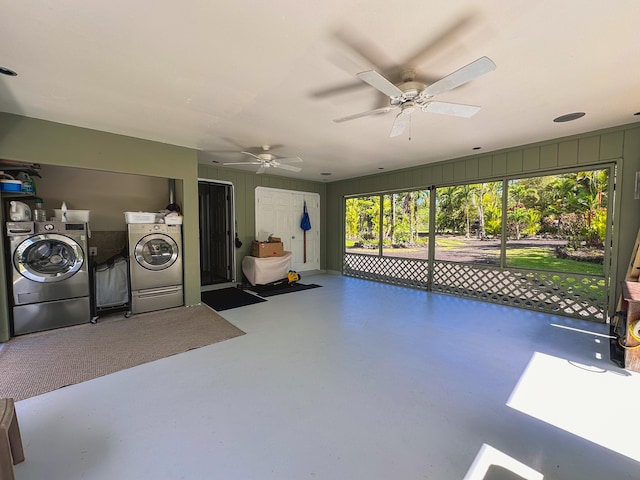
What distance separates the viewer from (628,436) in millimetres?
1580

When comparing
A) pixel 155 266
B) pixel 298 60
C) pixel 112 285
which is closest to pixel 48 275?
pixel 112 285

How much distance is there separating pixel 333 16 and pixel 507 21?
107 cm

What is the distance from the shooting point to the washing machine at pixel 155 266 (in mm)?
3709

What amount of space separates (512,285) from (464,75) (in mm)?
3848

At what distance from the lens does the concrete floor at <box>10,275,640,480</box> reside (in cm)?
138

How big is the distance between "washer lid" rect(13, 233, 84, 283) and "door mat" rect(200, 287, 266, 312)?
6.03 feet

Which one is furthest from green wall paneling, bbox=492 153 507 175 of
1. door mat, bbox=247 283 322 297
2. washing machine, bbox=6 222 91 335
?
washing machine, bbox=6 222 91 335

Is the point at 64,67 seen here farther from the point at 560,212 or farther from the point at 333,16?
the point at 560,212

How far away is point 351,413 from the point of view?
1.77m

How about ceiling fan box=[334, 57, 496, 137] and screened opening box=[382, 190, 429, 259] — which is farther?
screened opening box=[382, 190, 429, 259]

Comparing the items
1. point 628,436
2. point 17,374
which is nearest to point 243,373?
point 17,374

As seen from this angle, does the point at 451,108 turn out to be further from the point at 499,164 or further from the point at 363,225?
the point at 363,225

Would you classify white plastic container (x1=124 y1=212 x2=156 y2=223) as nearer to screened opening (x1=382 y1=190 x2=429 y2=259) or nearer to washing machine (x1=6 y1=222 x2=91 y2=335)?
washing machine (x1=6 y1=222 x2=91 y2=335)

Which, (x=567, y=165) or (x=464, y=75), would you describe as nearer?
(x=464, y=75)
